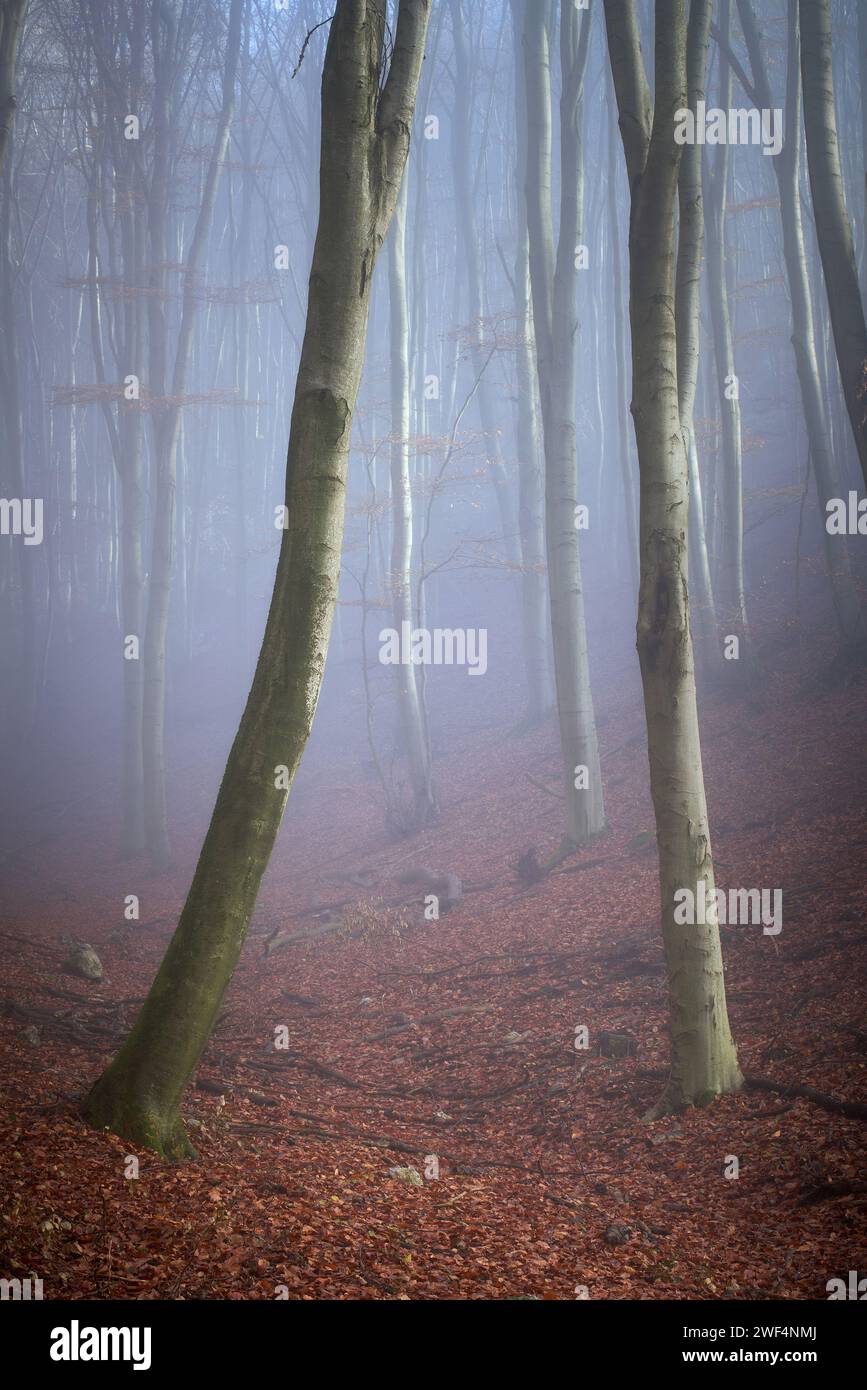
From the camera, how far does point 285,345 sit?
37781mm

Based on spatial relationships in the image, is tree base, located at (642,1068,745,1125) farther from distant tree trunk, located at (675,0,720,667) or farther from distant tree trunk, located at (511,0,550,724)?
distant tree trunk, located at (511,0,550,724)

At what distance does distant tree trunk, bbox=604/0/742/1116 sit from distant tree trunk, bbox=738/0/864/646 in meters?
7.59

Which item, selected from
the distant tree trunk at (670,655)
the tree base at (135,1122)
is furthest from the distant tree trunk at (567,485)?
the tree base at (135,1122)

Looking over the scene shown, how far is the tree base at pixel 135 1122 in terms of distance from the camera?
13.4 ft

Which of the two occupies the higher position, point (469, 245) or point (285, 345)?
point (285, 345)

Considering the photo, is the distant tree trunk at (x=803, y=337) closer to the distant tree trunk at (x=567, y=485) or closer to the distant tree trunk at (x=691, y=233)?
the distant tree trunk at (x=567, y=485)

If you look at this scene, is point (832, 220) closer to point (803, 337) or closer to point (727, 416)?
point (803, 337)

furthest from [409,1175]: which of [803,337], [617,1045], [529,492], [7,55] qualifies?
[529,492]

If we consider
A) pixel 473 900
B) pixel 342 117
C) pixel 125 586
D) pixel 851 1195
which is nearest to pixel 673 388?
pixel 342 117

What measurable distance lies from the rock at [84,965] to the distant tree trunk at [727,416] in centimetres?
1005

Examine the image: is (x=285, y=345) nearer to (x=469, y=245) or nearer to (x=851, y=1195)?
(x=469, y=245)

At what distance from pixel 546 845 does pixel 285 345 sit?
104 feet

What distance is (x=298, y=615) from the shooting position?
14.4ft
